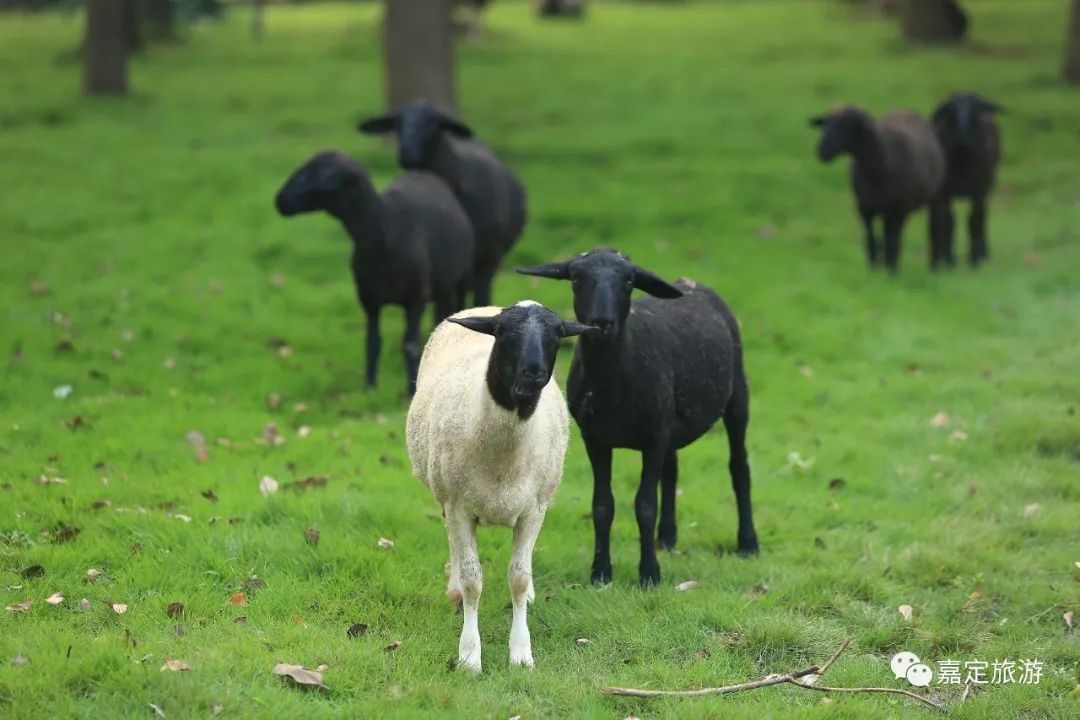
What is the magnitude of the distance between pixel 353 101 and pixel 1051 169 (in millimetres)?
12405

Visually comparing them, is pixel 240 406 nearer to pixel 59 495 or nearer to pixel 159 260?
pixel 59 495

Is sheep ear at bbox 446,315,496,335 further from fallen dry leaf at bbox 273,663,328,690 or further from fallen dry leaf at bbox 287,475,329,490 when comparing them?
fallen dry leaf at bbox 287,475,329,490

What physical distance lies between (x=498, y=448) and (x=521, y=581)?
2.50 ft

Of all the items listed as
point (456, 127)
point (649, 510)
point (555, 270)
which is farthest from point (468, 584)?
point (456, 127)

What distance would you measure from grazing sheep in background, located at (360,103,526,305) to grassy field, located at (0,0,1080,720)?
2.91 feet

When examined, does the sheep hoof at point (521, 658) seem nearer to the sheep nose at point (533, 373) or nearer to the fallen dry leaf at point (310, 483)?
the sheep nose at point (533, 373)

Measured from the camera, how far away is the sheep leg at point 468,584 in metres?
6.32

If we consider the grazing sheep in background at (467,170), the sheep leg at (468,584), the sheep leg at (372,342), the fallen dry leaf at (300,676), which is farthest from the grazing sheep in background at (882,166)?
the fallen dry leaf at (300,676)

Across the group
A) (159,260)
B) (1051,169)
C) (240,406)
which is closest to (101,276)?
(159,260)

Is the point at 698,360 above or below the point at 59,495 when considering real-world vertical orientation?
above

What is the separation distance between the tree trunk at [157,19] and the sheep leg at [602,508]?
87.0 ft

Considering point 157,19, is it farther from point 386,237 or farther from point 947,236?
point 386,237

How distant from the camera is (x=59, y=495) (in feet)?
26.9

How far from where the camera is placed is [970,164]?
16812 millimetres
